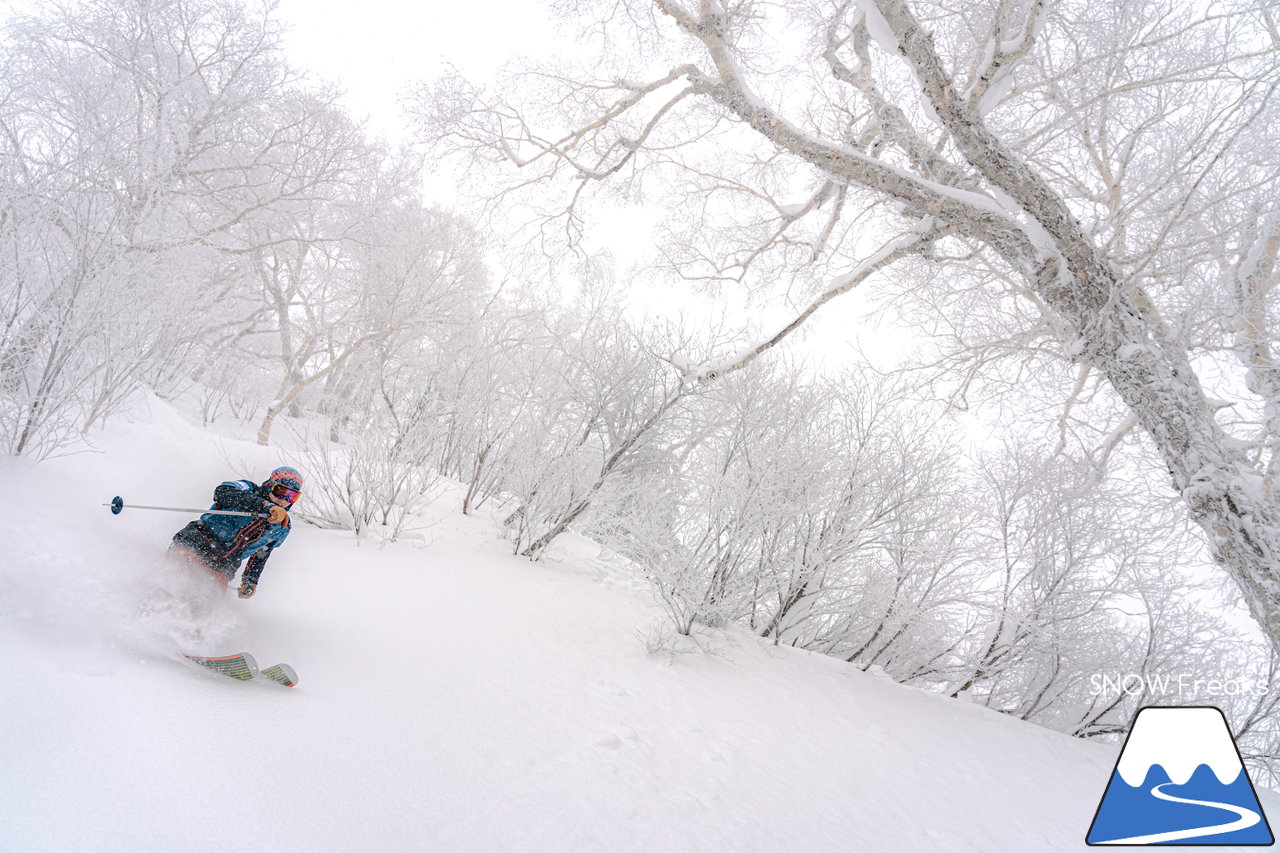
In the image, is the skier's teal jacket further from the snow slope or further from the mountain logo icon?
the mountain logo icon

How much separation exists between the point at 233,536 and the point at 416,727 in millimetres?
1781

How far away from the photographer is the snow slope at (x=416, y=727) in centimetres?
153

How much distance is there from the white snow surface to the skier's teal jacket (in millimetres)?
→ 4307

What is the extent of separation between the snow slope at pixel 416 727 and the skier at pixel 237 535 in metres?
0.18

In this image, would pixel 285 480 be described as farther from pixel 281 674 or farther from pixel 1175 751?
pixel 1175 751

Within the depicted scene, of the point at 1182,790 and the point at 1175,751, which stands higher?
Result: the point at 1175,751

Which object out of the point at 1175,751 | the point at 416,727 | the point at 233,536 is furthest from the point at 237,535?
the point at 1175,751

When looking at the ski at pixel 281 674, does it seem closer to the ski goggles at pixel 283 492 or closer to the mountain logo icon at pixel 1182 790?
the ski goggles at pixel 283 492

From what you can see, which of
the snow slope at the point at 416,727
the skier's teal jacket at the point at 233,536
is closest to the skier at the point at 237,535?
the skier's teal jacket at the point at 233,536

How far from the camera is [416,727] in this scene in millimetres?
2188

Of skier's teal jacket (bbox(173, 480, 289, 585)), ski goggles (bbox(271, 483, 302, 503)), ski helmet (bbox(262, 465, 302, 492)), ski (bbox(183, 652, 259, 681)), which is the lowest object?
ski (bbox(183, 652, 259, 681))

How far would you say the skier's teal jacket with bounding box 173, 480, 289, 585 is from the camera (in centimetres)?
304

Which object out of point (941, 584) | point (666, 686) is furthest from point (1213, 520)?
point (666, 686)

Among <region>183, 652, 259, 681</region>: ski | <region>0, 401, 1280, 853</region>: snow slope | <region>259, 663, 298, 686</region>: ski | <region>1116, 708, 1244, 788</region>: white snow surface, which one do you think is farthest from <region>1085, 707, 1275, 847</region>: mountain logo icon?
<region>183, 652, 259, 681</region>: ski
